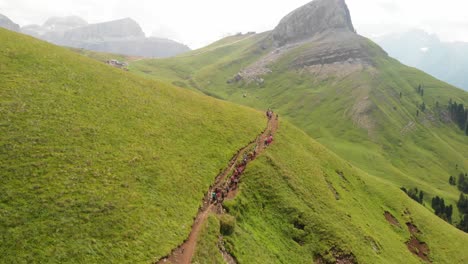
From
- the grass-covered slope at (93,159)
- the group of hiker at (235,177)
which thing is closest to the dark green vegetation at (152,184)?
the grass-covered slope at (93,159)

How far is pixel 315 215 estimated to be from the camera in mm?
53406

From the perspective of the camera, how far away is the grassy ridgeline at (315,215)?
152 ft

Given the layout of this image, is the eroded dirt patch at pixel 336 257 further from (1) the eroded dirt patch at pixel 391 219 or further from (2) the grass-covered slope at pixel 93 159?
(1) the eroded dirt patch at pixel 391 219

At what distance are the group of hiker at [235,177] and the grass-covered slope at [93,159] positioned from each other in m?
2.39

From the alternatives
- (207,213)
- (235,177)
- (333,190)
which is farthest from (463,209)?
(207,213)

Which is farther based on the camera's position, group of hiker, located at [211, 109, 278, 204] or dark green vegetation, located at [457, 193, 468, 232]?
dark green vegetation, located at [457, 193, 468, 232]

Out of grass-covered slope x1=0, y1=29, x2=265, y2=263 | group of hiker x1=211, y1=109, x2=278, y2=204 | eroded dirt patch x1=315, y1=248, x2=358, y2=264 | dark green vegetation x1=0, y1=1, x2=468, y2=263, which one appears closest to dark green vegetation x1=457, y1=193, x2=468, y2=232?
dark green vegetation x1=0, y1=1, x2=468, y2=263

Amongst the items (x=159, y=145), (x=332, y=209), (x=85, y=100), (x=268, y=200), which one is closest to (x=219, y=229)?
(x=268, y=200)

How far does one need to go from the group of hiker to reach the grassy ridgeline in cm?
149

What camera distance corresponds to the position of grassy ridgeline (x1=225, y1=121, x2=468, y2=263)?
152 feet

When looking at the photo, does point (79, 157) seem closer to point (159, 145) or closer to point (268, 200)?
point (159, 145)

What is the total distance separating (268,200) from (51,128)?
34559 millimetres

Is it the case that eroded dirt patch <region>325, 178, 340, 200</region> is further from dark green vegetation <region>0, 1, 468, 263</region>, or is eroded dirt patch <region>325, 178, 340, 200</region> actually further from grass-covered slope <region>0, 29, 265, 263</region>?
grass-covered slope <region>0, 29, 265, 263</region>

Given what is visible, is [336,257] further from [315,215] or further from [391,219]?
[391,219]
